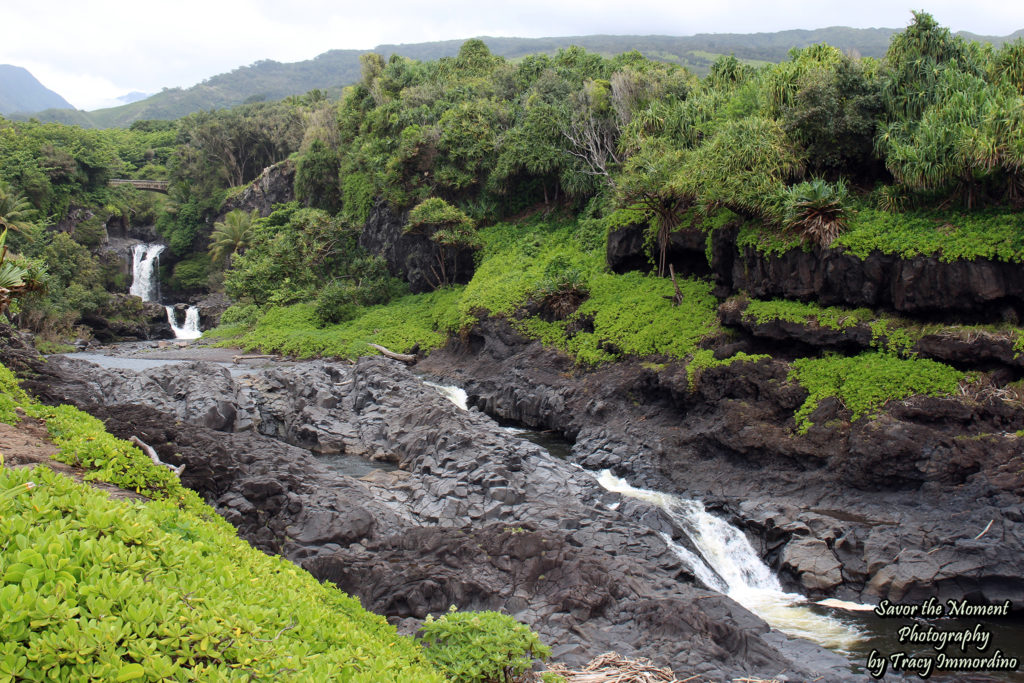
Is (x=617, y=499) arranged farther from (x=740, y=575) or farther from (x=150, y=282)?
(x=150, y=282)

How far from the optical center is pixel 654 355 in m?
20.2

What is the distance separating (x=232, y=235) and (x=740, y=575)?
143ft

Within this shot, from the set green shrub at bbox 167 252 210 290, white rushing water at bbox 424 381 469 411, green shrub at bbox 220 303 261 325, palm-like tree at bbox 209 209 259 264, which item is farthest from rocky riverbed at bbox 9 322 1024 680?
green shrub at bbox 167 252 210 290

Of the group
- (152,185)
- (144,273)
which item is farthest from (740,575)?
(152,185)

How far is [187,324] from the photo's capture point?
43969mm

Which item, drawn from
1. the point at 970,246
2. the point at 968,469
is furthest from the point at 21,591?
the point at 970,246

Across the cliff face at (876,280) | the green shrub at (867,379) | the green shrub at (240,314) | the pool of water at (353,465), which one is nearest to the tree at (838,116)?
the cliff face at (876,280)

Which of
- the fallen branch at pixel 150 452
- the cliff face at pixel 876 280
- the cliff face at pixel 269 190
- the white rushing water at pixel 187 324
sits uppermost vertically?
the cliff face at pixel 269 190

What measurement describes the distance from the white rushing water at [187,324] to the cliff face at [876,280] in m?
35.7

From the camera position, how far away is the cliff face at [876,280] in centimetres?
1447

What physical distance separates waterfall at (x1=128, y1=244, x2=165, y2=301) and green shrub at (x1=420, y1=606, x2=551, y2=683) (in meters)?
48.3

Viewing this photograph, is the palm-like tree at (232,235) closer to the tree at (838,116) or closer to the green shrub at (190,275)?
the green shrub at (190,275)

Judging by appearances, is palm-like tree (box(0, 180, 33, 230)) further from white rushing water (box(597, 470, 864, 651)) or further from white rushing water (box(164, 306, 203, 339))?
white rushing water (box(597, 470, 864, 651))

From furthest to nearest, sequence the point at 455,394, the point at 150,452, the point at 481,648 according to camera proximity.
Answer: the point at 455,394 < the point at 150,452 < the point at 481,648
